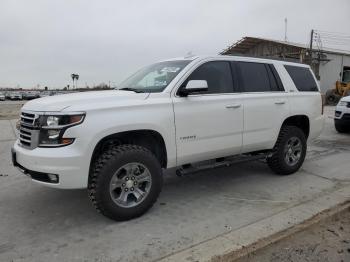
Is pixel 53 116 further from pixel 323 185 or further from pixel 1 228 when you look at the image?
pixel 323 185

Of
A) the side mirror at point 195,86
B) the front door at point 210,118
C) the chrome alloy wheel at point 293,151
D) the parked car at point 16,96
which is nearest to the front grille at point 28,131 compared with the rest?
the front door at point 210,118

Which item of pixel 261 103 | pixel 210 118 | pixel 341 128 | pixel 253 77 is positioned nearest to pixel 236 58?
pixel 253 77

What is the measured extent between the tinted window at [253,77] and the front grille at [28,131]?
9.70ft

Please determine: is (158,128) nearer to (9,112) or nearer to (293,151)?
(293,151)

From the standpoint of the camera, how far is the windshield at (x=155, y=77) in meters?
5.01

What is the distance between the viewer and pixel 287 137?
6223 mm

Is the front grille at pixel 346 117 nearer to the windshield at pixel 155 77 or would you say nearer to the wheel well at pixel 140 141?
the windshield at pixel 155 77

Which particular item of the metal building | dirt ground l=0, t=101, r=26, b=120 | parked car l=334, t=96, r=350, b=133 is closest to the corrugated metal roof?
the metal building

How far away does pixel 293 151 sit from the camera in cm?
648

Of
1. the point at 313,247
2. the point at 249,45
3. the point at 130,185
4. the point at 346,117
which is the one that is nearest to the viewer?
the point at 313,247

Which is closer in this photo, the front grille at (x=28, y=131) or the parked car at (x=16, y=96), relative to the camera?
the front grille at (x=28, y=131)

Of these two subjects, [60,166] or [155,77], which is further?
[155,77]

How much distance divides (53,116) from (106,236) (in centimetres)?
137

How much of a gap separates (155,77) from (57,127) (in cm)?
178
